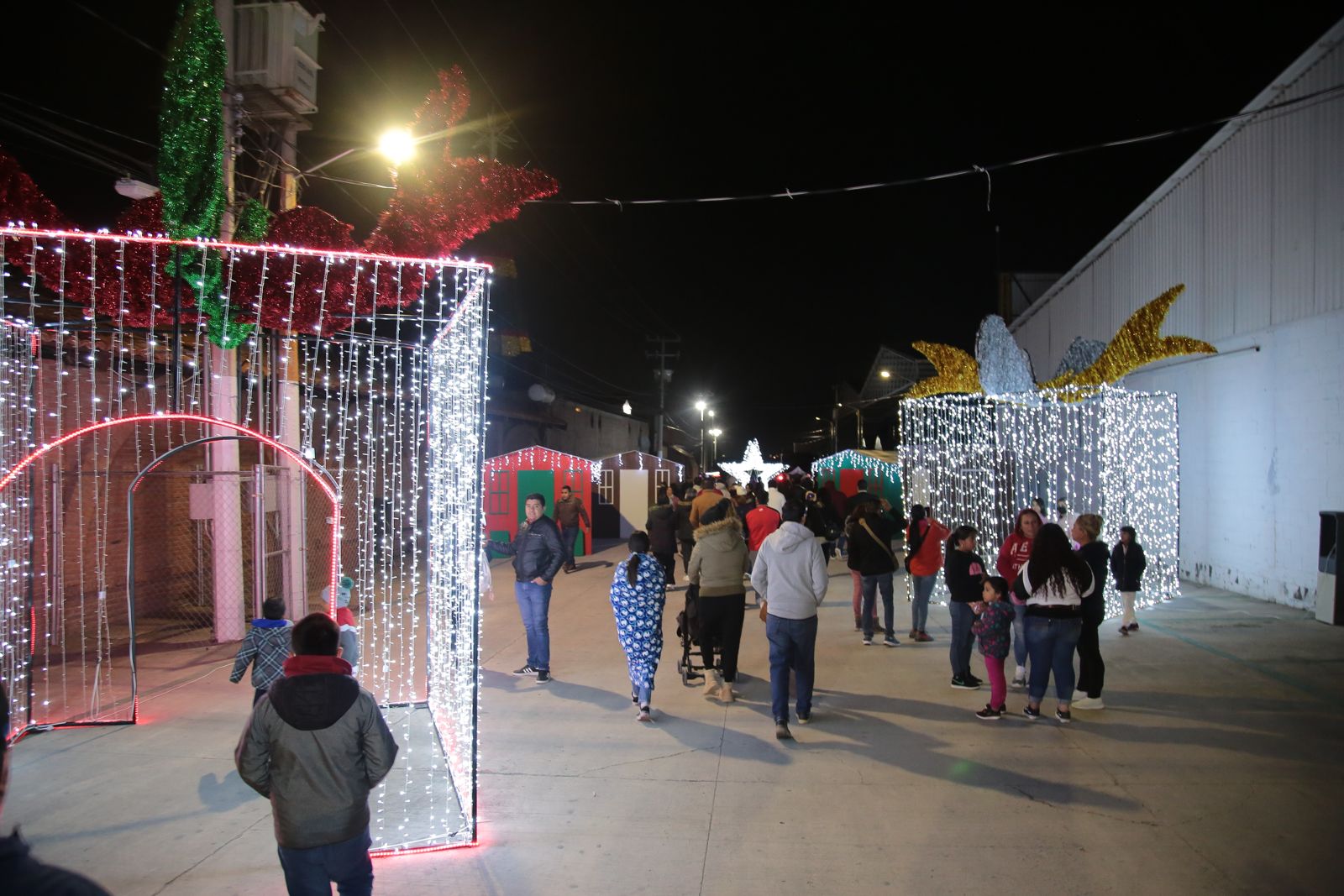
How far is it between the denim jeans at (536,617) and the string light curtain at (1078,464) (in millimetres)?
6524

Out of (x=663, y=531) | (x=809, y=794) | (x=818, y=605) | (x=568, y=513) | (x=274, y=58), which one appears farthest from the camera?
(x=568, y=513)

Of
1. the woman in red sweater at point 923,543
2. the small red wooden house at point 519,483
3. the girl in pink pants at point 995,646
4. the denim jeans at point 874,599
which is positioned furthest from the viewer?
the small red wooden house at point 519,483

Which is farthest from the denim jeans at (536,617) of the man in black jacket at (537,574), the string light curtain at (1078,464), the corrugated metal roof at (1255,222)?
the corrugated metal roof at (1255,222)

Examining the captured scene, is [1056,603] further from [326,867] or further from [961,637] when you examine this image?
[326,867]

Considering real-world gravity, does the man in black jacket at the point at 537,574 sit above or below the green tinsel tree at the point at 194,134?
below

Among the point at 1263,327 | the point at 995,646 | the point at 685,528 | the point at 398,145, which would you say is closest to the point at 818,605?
the point at 995,646

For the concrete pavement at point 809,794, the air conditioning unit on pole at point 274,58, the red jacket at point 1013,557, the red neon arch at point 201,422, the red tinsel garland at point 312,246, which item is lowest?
the concrete pavement at point 809,794

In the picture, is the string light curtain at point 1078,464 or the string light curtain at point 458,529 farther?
the string light curtain at point 1078,464

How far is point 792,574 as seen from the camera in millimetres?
6020

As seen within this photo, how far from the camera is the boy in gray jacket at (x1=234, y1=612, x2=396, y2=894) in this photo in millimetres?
2953

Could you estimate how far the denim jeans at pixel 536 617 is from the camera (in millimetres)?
7406

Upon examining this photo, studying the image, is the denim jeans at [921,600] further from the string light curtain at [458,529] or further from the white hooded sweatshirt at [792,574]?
the string light curtain at [458,529]

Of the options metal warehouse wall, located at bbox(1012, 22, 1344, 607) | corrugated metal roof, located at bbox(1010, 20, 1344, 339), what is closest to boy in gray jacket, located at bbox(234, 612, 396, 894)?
corrugated metal roof, located at bbox(1010, 20, 1344, 339)

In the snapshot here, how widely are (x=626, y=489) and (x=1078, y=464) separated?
1082 cm
